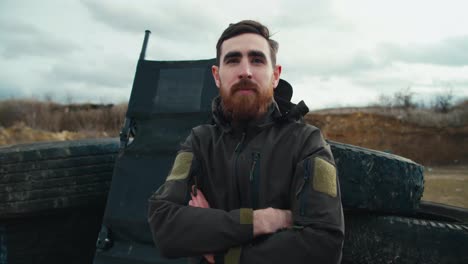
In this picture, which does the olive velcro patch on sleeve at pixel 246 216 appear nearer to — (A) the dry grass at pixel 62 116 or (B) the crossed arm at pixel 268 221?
(B) the crossed arm at pixel 268 221

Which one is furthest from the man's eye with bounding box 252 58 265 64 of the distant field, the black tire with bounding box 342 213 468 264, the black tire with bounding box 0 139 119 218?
the distant field

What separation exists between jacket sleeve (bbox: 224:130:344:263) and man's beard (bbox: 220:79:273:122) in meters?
0.28

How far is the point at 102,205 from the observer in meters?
3.49

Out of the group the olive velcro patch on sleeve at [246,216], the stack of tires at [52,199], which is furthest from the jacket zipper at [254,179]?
the stack of tires at [52,199]

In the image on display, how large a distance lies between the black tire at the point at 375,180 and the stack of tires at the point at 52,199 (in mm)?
1912

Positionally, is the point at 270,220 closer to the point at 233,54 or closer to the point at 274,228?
the point at 274,228

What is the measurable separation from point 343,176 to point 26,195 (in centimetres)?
223

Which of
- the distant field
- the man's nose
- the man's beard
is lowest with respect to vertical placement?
the distant field

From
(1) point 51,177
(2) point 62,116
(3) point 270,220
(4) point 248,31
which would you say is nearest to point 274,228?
(3) point 270,220

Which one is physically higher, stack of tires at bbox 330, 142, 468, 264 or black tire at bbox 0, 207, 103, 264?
stack of tires at bbox 330, 142, 468, 264

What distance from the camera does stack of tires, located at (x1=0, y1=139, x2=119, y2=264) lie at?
305 cm

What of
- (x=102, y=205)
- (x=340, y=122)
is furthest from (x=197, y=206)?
(x=340, y=122)

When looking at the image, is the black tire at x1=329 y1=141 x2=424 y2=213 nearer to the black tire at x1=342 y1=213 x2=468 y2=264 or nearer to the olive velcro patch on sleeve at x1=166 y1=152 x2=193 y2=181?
the black tire at x1=342 y1=213 x2=468 y2=264

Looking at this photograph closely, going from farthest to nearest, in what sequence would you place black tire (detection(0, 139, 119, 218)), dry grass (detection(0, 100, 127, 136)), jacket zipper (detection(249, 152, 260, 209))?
1. dry grass (detection(0, 100, 127, 136))
2. black tire (detection(0, 139, 119, 218))
3. jacket zipper (detection(249, 152, 260, 209))
